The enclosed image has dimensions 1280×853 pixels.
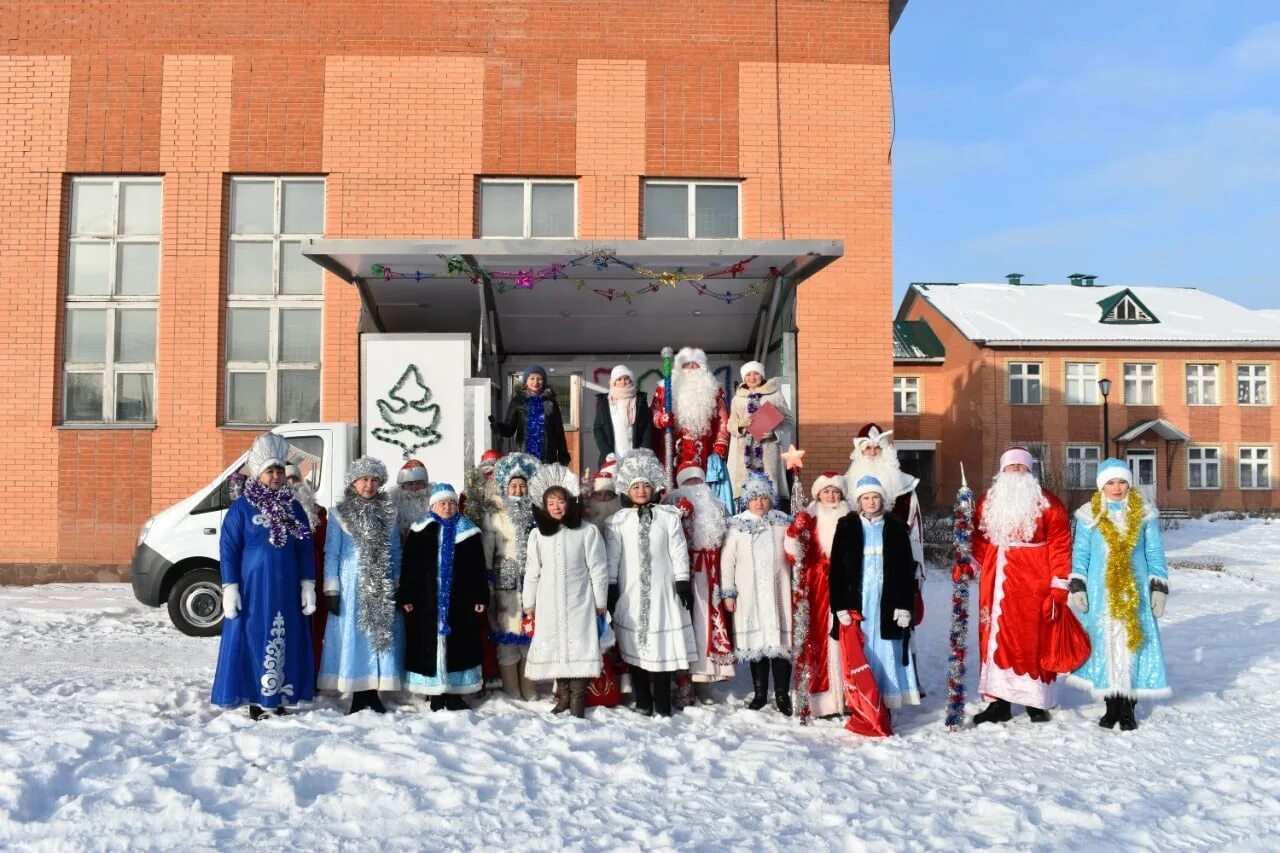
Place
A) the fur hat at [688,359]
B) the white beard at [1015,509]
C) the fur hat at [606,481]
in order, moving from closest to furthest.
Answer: the white beard at [1015,509]
the fur hat at [606,481]
the fur hat at [688,359]

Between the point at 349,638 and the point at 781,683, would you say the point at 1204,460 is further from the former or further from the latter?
the point at 349,638

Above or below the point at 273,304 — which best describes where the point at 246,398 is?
below

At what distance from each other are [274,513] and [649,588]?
7.64ft

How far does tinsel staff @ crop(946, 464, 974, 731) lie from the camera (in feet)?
20.4

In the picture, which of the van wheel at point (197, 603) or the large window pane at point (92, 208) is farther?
the large window pane at point (92, 208)

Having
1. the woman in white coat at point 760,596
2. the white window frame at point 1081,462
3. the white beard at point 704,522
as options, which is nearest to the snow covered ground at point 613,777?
the woman in white coat at point 760,596

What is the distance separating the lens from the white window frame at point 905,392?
36250 millimetres

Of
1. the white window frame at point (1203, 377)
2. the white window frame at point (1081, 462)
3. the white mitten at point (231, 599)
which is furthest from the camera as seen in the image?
the white window frame at point (1203, 377)

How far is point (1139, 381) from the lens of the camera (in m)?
33.9

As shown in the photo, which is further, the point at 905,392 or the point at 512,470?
the point at 905,392

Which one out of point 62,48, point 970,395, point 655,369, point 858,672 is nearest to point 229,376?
point 62,48

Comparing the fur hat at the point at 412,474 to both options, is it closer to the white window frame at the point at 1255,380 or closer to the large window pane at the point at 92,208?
the large window pane at the point at 92,208

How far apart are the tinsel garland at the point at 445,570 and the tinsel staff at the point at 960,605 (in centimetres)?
310

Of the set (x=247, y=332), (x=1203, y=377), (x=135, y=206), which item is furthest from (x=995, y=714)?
(x=1203, y=377)
